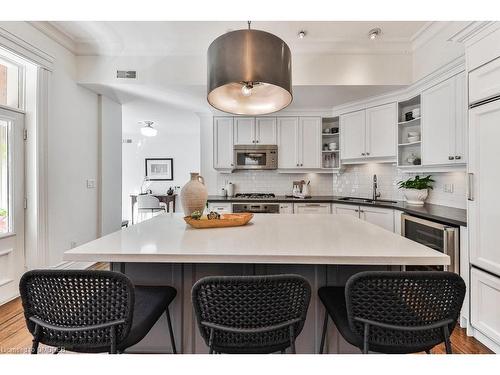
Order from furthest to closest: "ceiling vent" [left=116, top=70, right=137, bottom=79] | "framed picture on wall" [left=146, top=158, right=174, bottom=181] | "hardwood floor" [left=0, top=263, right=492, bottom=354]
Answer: "framed picture on wall" [left=146, top=158, right=174, bottom=181]
"ceiling vent" [left=116, top=70, right=137, bottom=79]
"hardwood floor" [left=0, top=263, right=492, bottom=354]

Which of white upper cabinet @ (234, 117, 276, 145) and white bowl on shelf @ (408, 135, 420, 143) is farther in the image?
white upper cabinet @ (234, 117, 276, 145)

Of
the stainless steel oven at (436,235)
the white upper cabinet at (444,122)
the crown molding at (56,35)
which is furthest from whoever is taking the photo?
the crown molding at (56,35)

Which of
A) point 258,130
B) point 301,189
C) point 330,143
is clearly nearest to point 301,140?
point 330,143

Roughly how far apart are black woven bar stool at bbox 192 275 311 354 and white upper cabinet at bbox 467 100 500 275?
1596mm

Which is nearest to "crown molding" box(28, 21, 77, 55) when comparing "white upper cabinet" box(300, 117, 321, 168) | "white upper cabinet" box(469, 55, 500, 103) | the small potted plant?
"white upper cabinet" box(300, 117, 321, 168)

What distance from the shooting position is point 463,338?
1999mm

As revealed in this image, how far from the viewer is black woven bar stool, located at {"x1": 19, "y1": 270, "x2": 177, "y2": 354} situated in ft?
3.27

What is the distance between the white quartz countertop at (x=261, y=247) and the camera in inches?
45.2

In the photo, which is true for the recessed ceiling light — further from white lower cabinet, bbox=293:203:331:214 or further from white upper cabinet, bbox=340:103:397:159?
white lower cabinet, bbox=293:203:331:214

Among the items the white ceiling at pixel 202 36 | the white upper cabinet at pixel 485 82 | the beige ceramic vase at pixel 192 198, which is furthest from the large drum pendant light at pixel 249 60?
the white ceiling at pixel 202 36

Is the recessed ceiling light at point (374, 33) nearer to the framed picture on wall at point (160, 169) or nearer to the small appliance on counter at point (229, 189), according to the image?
the small appliance on counter at point (229, 189)

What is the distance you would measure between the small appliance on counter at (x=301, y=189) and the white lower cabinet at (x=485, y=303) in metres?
2.66
